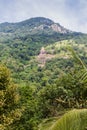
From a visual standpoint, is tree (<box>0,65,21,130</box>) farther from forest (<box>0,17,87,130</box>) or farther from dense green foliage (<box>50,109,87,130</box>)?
dense green foliage (<box>50,109,87,130</box>)

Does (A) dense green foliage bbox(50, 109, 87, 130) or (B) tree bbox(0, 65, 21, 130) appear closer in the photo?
(A) dense green foliage bbox(50, 109, 87, 130)

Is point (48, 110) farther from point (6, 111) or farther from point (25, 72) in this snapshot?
point (25, 72)

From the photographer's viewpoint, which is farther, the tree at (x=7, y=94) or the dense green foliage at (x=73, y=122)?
the tree at (x=7, y=94)

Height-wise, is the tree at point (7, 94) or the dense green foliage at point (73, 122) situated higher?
the dense green foliage at point (73, 122)

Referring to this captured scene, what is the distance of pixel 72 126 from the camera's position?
440cm

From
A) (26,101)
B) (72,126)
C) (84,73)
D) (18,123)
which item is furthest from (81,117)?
(26,101)

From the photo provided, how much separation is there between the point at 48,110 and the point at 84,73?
79123mm

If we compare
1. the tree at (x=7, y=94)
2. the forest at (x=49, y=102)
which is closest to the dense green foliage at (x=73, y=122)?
the forest at (x=49, y=102)

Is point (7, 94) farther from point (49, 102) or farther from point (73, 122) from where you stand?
point (49, 102)

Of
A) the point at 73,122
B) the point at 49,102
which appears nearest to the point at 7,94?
the point at 73,122

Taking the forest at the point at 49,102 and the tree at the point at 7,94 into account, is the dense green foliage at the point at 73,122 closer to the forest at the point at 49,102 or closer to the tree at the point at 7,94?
the forest at the point at 49,102

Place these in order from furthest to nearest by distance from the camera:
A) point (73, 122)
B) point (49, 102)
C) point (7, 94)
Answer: point (49, 102) → point (7, 94) → point (73, 122)

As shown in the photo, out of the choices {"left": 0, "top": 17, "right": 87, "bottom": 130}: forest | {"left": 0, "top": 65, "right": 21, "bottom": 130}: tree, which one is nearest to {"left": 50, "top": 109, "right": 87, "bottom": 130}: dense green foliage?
{"left": 0, "top": 17, "right": 87, "bottom": 130}: forest

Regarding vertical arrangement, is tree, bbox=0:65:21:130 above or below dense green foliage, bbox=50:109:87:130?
below
